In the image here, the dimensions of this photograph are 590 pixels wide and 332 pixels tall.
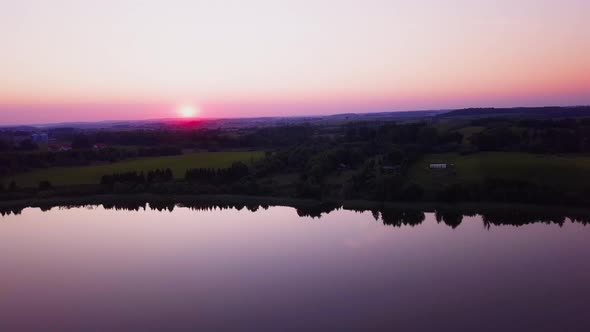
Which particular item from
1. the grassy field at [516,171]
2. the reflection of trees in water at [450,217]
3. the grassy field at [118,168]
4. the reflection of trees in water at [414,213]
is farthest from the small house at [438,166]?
the grassy field at [118,168]

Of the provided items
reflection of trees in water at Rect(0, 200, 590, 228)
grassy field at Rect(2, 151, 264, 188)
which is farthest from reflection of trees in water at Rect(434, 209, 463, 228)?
grassy field at Rect(2, 151, 264, 188)

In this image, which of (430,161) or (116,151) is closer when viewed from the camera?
(430,161)

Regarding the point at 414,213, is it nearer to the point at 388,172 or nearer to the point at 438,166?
the point at 388,172

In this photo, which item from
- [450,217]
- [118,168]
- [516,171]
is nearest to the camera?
[450,217]

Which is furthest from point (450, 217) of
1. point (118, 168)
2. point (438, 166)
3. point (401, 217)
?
point (118, 168)

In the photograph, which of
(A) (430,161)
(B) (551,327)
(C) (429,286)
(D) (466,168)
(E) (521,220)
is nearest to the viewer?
(B) (551,327)

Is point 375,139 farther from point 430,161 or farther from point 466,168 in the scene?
point 466,168

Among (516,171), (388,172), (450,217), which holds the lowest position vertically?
(450,217)

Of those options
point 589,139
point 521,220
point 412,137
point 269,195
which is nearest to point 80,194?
point 269,195
